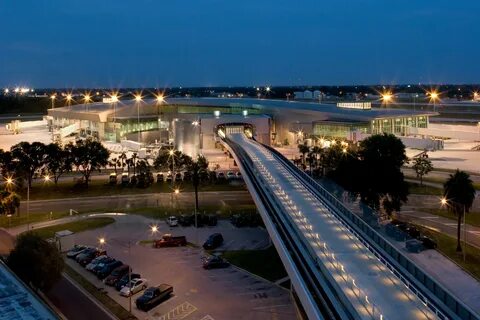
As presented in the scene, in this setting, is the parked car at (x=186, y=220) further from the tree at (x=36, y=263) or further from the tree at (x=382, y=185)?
the tree at (x=36, y=263)

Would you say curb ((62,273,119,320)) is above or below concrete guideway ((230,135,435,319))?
below

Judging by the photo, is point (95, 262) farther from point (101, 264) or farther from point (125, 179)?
point (125, 179)

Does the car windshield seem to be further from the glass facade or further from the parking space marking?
the glass facade

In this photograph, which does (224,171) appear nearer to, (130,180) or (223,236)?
(130,180)

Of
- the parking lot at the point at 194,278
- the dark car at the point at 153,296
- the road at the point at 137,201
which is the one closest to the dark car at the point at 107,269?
the parking lot at the point at 194,278

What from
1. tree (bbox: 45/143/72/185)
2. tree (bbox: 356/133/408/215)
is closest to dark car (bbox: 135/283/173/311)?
tree (bbox: 356/133/408/215)

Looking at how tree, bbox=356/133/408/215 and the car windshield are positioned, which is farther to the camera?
tree, bbox=356/133/408/215
